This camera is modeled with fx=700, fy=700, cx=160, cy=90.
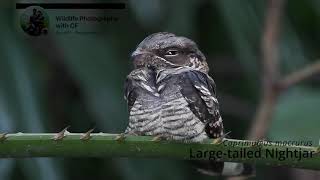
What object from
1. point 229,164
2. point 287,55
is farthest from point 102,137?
point 287,55

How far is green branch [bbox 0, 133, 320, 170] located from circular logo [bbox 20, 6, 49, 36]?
0.29 meters

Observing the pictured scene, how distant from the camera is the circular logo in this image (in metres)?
1.13

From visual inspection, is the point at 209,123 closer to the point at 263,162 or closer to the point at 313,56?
the point at 263,162

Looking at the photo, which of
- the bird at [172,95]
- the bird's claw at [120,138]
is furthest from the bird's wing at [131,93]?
the bird's claw at [120,138]

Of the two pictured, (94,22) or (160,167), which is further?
(160,167)

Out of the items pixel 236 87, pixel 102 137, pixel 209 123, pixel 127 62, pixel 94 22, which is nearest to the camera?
pixel 102 137

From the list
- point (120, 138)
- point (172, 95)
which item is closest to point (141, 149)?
point (120, 138)

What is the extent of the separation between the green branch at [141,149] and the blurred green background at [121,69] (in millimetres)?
249

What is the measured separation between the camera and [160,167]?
4.51 feet

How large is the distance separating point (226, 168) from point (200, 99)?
0.16 m

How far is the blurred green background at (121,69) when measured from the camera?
1243mm

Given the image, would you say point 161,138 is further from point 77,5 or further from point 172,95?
point 77,5

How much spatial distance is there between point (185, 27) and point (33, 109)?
1.05 feet

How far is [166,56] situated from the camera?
0.99m
